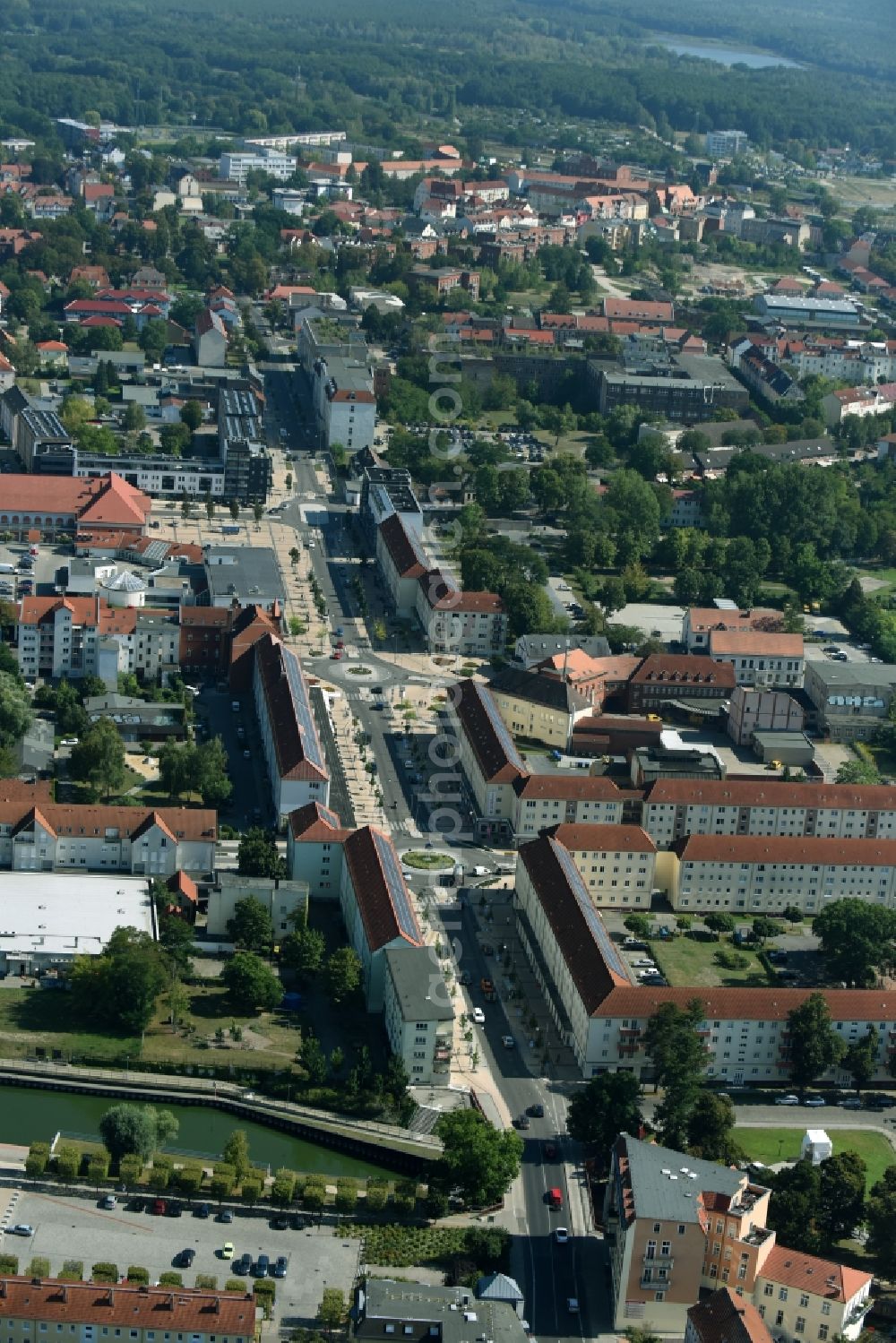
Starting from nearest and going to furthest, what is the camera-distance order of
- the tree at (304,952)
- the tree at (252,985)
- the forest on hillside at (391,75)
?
the tree at (252,985) → the tree at (304,952) → the forest on hillside at (391,75)

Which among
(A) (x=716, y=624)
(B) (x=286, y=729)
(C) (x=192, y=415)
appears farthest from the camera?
(C) (x=192, y=415)

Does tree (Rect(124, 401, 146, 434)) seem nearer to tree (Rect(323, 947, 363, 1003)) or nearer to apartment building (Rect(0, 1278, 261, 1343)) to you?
tree (Rect(323, 947, 363, 1003))

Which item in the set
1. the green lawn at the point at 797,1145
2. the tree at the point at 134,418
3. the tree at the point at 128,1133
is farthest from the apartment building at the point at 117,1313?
the tree at the point at 134,418

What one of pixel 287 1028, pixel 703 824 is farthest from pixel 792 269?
pixel 287 1028

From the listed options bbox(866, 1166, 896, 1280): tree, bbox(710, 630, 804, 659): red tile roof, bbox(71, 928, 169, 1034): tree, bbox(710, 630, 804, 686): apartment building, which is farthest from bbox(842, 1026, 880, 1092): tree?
bbox(710, 630, 804, 659): red tile roof

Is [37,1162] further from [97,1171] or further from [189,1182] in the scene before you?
[189,1182]

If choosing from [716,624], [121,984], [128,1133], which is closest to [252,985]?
[121,984]

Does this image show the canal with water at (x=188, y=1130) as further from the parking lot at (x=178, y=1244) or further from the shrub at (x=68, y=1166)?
the parking lot at (x=178, y=1244)
